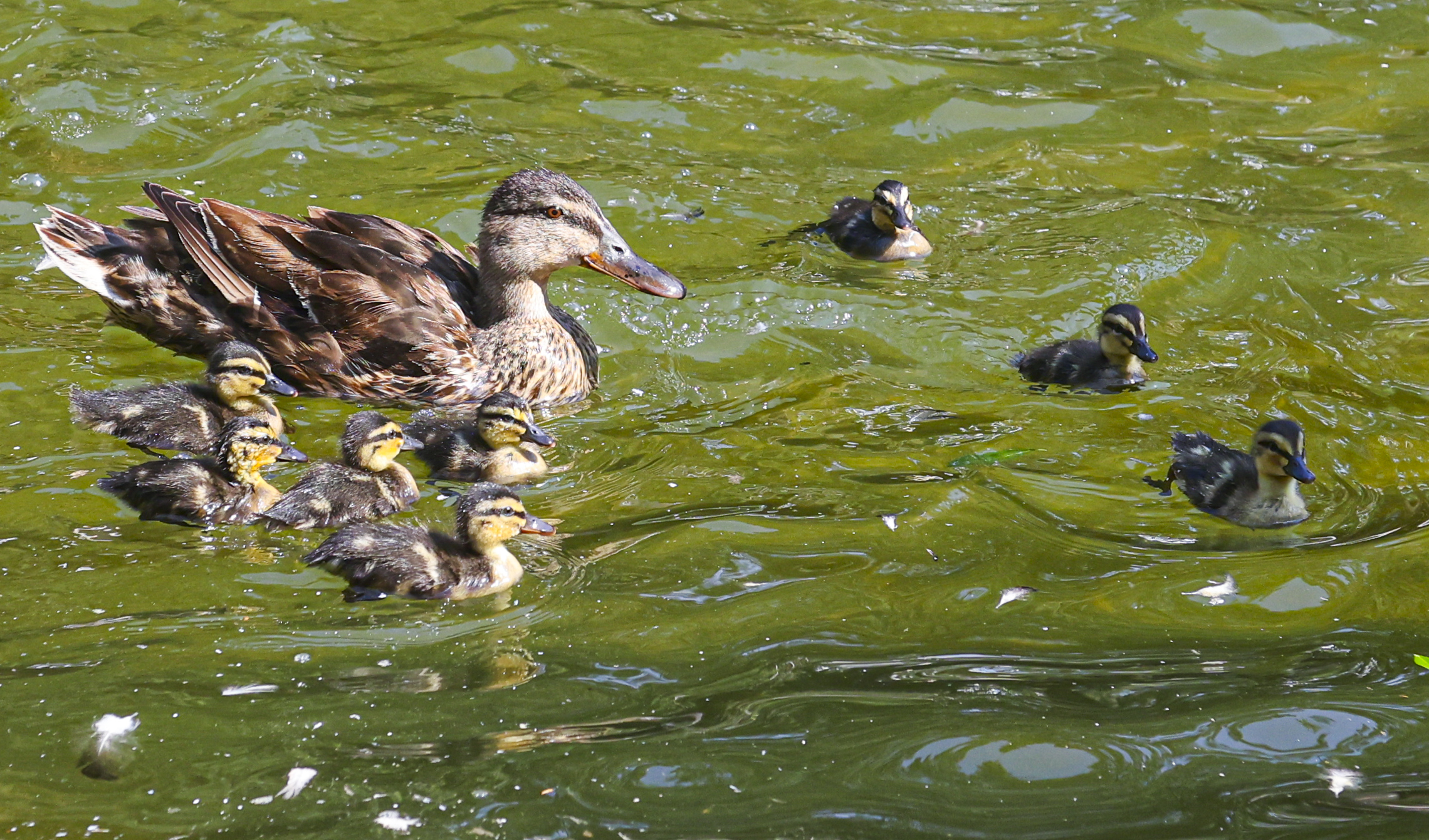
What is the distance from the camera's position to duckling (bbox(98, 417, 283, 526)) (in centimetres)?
449

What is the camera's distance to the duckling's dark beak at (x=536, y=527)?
436cm

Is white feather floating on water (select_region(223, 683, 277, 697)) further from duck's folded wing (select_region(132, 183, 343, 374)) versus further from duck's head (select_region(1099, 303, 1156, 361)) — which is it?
duck's head (select_region(1099, 303, 1156, 361))

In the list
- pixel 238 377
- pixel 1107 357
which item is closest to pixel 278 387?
pixel 238 377

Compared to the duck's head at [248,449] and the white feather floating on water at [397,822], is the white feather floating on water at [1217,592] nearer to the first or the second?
the white feather floating on water at [397,822]

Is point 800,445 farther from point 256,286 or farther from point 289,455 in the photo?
point 256,286

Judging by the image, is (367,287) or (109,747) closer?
(109,747)

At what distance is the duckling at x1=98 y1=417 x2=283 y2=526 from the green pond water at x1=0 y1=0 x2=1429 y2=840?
0.27 ft

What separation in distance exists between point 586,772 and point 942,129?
583 centimetres

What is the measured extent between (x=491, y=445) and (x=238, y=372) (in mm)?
987

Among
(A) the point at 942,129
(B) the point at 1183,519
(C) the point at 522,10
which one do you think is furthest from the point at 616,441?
(C) the point at 522,10

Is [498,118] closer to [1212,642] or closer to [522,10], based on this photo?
[522,10]

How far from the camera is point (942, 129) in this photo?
8258mm

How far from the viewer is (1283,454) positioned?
4566 mm

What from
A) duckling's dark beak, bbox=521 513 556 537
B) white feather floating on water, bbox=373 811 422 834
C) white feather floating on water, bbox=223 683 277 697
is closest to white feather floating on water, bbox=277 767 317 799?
white feather floating on water, bbox=373 811 422 834
